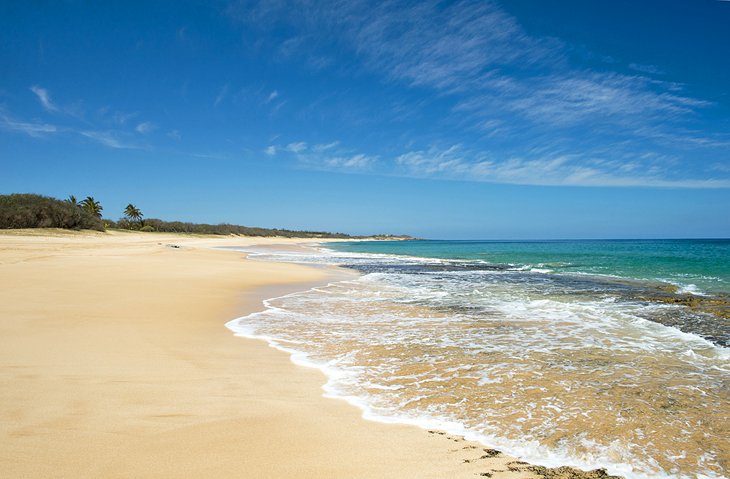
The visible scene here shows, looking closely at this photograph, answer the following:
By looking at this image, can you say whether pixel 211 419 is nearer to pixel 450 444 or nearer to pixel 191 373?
pixel 191 373

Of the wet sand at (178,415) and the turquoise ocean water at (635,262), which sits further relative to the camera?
the turquoise ocean water at (635,262)

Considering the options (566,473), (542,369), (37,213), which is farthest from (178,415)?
(37,213)

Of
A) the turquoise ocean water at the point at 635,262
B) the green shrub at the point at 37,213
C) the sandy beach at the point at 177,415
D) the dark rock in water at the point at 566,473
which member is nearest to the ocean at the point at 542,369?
the dark rock in water at the point at 566,473

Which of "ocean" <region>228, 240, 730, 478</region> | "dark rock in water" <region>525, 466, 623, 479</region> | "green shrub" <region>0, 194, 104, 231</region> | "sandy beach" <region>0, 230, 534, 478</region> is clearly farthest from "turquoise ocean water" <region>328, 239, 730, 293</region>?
"green shrub" <region>0, 194, 104, 231</region>

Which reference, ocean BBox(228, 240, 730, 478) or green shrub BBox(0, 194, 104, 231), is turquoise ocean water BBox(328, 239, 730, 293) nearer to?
ocean BBox(228, 240, 730, 478)

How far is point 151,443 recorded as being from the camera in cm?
299

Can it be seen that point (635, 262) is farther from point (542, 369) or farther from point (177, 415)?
point (177, 415)

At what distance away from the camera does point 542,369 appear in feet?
16.9

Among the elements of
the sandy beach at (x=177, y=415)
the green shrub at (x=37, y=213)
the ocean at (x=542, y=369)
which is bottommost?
the ocean at (x=542, y=369)

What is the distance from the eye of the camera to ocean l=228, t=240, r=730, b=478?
10.8 feet

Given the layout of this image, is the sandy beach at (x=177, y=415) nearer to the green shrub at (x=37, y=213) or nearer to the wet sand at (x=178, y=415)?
the wet sand at (x=178, y=415)

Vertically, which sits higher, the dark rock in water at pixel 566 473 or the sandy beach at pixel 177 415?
the sandy beach at pixel 177 415

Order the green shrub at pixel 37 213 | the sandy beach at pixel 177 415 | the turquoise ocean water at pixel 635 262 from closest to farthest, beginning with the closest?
the sandy beach at pixel 177 415
the turquoise ocean water at pixel 635 262
the green shrub at pixel 37 213

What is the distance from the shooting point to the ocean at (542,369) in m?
3.30
